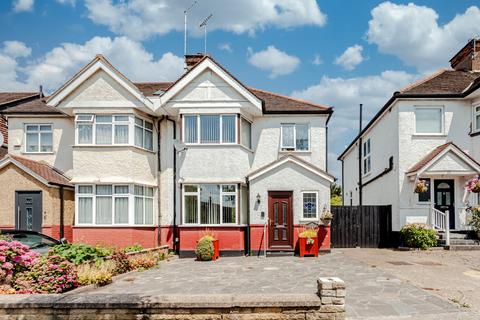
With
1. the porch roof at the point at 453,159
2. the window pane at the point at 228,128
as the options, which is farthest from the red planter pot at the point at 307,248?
the porch roof at the point at 453,159

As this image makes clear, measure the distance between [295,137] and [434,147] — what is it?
6408 mm

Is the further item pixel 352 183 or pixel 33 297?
pixel 352 183

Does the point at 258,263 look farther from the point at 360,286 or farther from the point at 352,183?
the point at 352,183

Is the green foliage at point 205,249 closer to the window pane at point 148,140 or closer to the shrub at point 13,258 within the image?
the window pane at point 148,140

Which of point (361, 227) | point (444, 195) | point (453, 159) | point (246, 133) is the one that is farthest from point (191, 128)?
point (444, 195)

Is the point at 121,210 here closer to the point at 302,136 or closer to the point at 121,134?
the point at 121,134

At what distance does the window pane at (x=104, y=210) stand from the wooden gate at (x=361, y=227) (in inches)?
411

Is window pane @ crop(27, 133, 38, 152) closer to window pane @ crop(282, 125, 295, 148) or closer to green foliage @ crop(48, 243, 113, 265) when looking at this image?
green foliage @ crop(48, 243, 113, 265)

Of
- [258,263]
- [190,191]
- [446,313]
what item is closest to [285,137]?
[190,191]

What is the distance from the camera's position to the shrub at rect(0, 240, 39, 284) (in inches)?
373

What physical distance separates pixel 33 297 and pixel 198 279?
5237mm

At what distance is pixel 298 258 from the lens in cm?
1686

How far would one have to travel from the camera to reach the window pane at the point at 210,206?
1839cm

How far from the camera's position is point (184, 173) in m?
18.7
